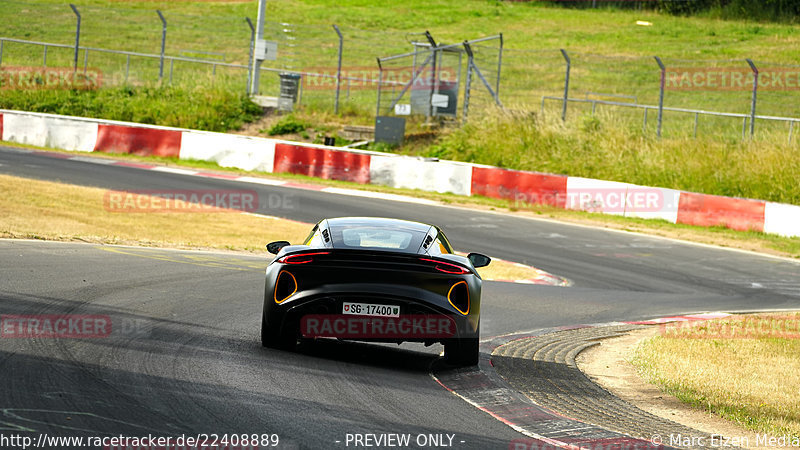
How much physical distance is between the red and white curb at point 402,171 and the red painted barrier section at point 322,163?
3 cm

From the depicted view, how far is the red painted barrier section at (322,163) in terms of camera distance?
25.2 metres

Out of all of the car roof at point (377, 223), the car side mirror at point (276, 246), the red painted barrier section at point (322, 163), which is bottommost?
the car side mirror at point (276, 246)

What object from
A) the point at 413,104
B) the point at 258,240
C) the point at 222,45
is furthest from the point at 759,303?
the point at 222,45

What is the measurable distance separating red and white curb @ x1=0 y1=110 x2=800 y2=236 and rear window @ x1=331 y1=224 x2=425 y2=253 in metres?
13.7

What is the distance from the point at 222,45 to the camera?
5309 cm

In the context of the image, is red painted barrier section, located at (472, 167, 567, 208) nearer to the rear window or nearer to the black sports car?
the rear window

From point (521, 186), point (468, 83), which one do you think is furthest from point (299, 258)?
point (468, 83)

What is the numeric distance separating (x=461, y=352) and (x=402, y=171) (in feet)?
55.6

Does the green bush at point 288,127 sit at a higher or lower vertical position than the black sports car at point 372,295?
higher

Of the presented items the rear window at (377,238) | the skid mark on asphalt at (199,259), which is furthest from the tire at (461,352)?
the skid mark on asphalt at (199,259)

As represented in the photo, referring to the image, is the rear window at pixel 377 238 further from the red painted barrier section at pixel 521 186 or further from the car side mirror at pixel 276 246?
the red painted barrier section at pixel 521 186

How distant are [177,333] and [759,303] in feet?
28.2

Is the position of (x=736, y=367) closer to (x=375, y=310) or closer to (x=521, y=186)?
(x=375, y=310)

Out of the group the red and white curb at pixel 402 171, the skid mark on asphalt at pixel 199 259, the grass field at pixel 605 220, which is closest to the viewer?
the skid mark on asphalt at pixel 199 259
